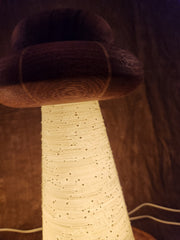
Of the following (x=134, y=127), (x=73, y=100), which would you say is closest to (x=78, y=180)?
(x=73, y=100)

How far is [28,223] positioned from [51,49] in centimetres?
77

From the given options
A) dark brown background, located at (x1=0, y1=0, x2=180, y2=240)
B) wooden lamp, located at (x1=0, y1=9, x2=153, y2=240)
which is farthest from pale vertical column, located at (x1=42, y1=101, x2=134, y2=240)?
dark brown background, located at (x1=0, y1=0, x2=180, y2=240)

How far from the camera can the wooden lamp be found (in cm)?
34

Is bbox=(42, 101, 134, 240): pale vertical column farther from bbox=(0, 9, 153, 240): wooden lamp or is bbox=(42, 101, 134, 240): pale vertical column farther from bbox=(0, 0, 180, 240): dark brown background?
bbox=(0, 0, 180, 240): dark brown background

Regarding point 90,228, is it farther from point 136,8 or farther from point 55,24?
point 136,8

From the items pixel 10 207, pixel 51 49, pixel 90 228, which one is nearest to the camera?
pixel 51 49

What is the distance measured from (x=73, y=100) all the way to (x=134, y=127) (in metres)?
0.58

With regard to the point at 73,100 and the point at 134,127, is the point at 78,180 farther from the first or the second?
the point at 134,127

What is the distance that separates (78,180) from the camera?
0.46m

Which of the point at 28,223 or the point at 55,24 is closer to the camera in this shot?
the point at 55,24

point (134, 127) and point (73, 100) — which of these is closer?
point (73, 100)

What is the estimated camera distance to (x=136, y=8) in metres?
0.86

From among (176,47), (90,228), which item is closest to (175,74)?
(176,47)

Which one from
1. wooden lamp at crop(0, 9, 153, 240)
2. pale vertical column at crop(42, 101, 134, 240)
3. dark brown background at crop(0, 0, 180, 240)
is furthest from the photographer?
dark brown background at crop(0, 0, 180, 240)
